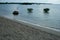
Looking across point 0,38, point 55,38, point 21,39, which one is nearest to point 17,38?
point 21,39

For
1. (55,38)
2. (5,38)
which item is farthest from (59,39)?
(5,38)

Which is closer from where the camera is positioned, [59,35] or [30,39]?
[30,39]

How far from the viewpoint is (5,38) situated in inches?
423

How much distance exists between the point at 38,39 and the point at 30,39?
52 centimetres

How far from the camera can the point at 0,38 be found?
1075 centimetres

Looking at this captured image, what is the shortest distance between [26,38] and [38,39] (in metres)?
0.82

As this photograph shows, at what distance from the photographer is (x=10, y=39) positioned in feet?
34.6

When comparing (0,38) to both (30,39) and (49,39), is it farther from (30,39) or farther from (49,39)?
(49,39)

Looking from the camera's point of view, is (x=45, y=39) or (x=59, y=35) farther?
(x=59, y=35)

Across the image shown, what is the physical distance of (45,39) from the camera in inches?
422

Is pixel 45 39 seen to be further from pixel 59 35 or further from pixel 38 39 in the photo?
pixel 59 35

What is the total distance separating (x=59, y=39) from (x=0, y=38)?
3.84 metres

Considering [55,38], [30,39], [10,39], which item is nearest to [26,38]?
[30,39]

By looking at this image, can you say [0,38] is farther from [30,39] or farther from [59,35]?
[59,35]
